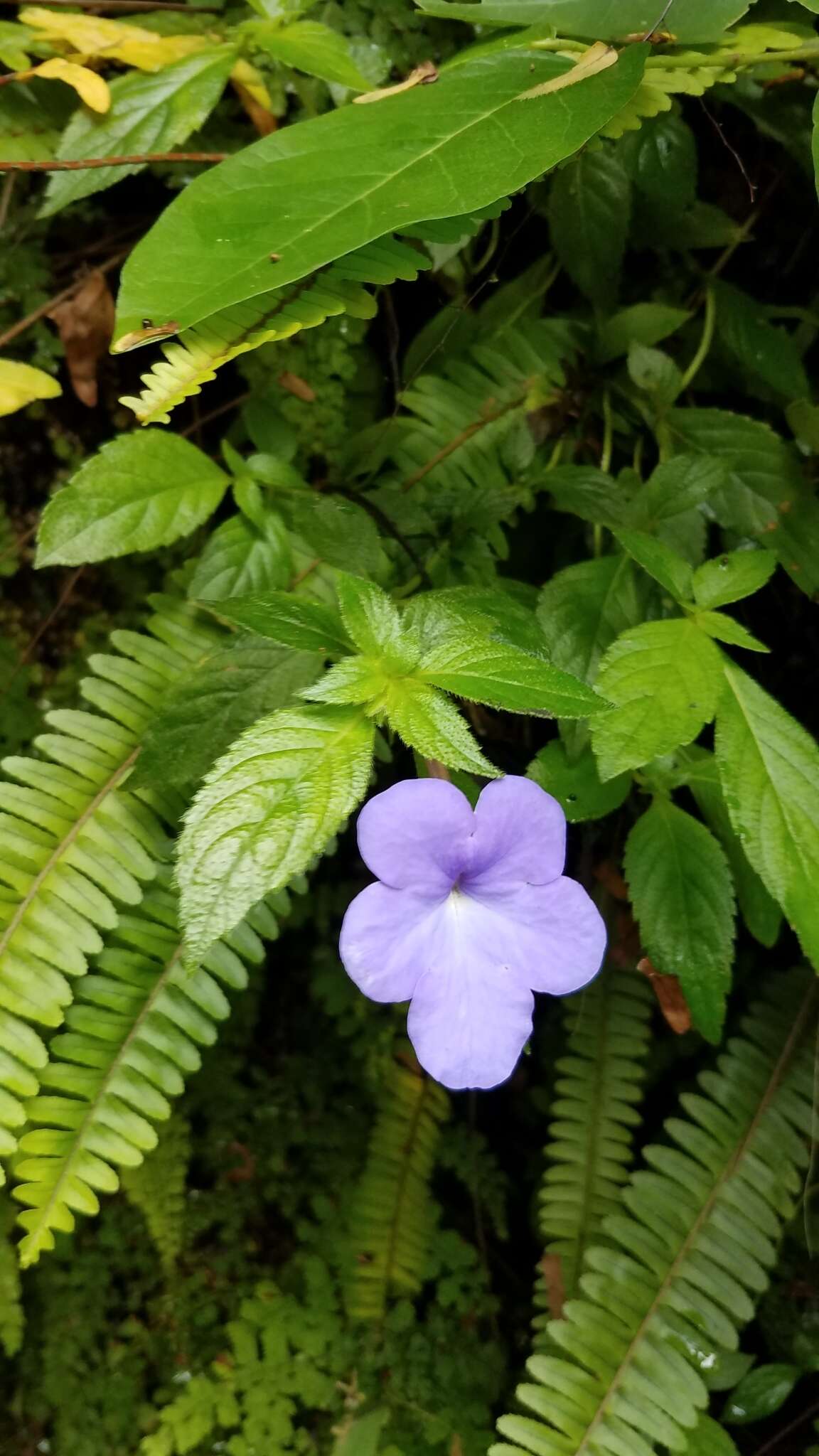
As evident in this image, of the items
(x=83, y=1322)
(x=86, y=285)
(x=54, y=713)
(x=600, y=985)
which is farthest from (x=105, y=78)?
(x=83, y=1322)

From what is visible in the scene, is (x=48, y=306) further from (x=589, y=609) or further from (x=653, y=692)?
(x=653, y=692)

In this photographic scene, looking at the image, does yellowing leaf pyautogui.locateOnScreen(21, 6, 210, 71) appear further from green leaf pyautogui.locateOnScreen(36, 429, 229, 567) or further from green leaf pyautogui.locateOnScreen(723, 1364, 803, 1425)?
green leaf pyautogui.locateOnScreen(723, 1364, 803, 1425)

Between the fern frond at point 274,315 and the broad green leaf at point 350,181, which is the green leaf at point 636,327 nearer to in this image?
the broad green leaf at point 350,181

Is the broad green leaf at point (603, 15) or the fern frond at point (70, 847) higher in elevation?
the broad green leaf at point (603, 15)

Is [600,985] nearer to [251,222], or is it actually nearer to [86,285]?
[251,222]

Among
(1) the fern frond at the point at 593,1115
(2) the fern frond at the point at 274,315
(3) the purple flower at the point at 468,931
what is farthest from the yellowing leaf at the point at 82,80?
(1) the fern frond at the point at 593,1115

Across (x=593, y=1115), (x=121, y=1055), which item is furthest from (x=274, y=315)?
(x=593, y=1115)
